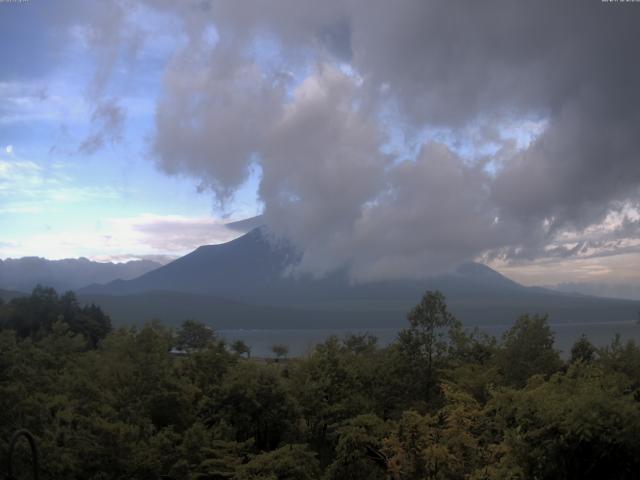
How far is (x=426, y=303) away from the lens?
28.7 m

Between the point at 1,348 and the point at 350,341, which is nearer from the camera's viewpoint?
the point at 1,348

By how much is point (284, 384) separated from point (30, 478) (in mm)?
11052

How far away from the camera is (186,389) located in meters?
25.4

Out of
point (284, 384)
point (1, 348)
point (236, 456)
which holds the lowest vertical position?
point (236, 456)

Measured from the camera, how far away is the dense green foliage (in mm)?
12633

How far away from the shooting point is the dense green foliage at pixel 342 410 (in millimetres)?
12633

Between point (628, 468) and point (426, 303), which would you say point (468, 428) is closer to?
point (628, 468)

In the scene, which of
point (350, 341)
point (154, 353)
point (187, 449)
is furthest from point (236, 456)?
point (350, 341)

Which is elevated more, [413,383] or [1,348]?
[1,348]

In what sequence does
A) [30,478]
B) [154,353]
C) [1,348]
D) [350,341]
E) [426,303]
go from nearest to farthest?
[30,478] → [1,348] → [154,353] → [426,303] → [350,341]

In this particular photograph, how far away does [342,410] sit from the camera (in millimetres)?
25625

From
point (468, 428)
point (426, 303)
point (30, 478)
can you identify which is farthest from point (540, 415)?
point (426, 303)

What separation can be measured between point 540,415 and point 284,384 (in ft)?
47.2

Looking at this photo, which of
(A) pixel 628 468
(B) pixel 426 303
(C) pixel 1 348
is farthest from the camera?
(B) pixel 426 303
